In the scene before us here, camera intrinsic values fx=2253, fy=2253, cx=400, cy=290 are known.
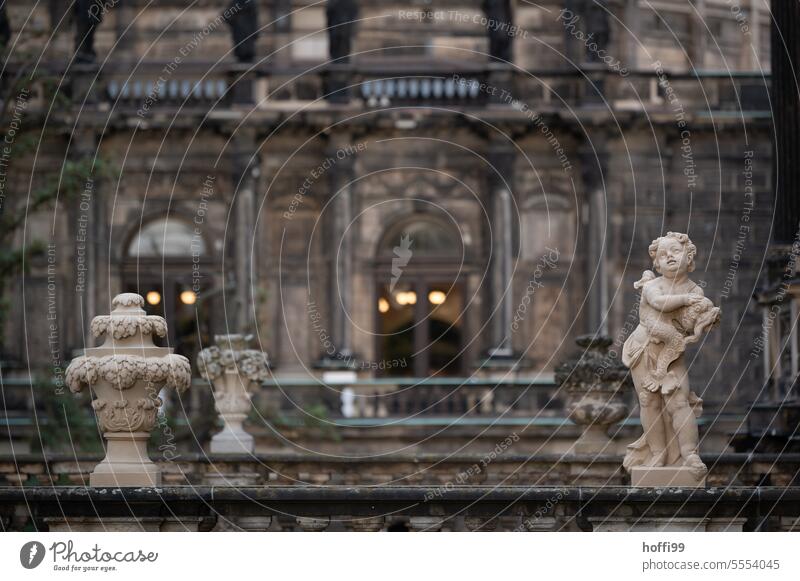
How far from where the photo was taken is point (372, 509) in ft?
68.4

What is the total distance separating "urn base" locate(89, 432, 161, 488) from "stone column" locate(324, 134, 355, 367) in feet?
71.8

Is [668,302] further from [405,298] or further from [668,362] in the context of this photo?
[405,298]

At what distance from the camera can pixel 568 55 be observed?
45.2m

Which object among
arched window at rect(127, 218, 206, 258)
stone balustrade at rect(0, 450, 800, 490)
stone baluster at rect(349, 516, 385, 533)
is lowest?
stone balustrade at rect(0, 450, 800, 490)

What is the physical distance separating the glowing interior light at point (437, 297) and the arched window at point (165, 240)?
4.67m

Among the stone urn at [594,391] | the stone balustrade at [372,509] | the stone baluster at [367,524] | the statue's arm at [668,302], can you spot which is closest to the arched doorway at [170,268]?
the stone urn at [594,391]

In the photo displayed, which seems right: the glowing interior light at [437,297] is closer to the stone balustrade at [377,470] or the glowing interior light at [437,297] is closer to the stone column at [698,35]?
the stone column at [698,35]

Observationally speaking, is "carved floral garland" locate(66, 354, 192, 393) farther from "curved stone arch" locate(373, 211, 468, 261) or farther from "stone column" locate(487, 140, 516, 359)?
"curved stone arch" locate(373, 211, 468, 261)

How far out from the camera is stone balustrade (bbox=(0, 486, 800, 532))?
20.5 metres

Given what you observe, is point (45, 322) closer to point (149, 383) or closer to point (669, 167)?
point (669, 167)

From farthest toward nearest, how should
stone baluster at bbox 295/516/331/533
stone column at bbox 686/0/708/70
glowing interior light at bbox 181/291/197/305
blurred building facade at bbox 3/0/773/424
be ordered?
stone column at bbox 686/0/708/70 → glowing interior light at bbox 181/291/197/305 → blurred building facade at bbox 3/0/773/424 → stone baluster at bbox 295/516/331/533

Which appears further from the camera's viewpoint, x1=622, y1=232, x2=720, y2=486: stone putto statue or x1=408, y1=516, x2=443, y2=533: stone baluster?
x1=622, y1=232, x2=720, y2=486: stone putto statue

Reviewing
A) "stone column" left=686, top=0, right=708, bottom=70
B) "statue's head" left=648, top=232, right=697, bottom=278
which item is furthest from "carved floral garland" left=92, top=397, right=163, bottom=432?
"stone column" left=686, top=0, right=708, bottom=70

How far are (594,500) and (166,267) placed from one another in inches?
1001
